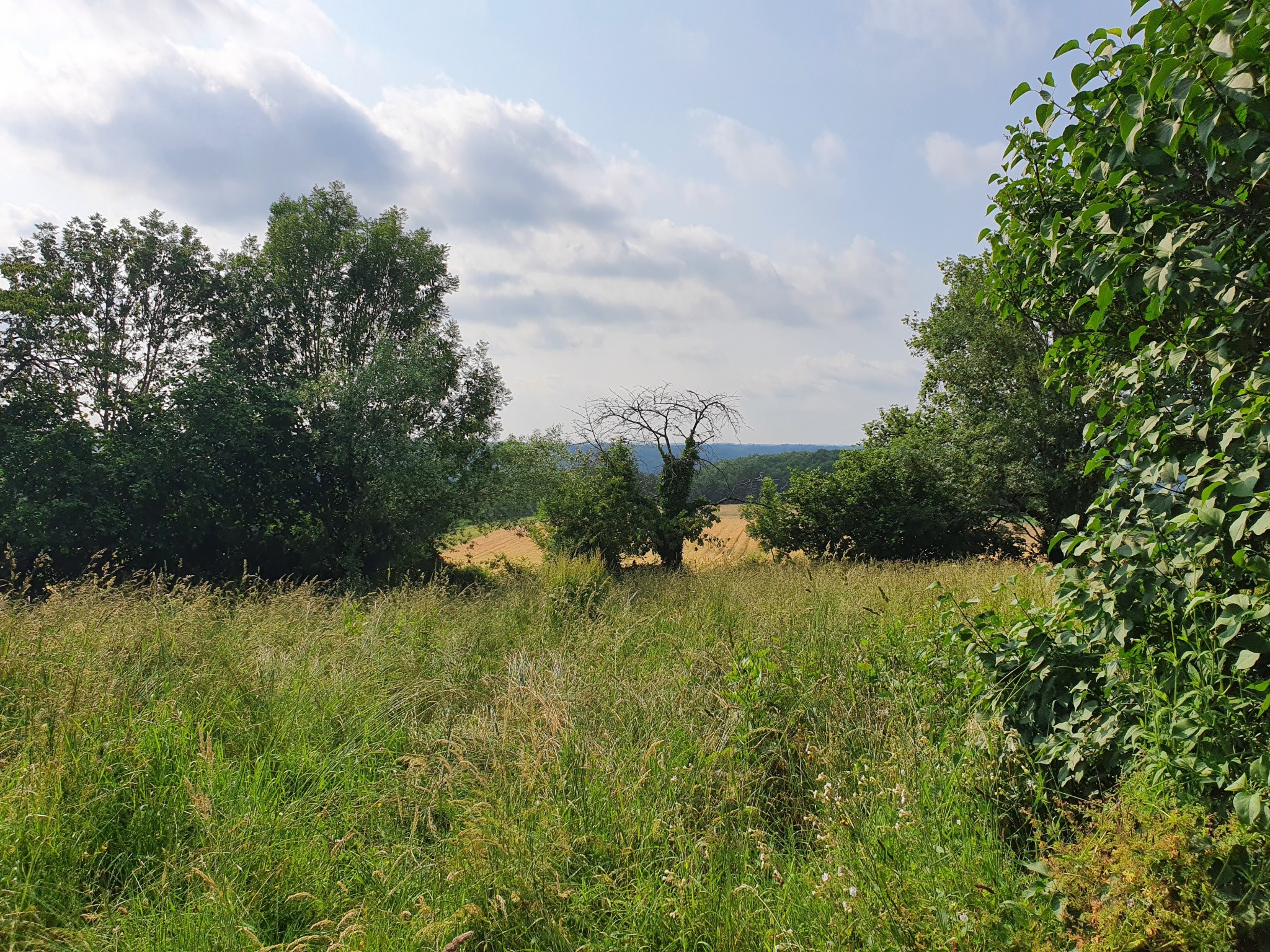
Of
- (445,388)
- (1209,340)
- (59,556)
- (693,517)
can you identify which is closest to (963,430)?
(693,517)

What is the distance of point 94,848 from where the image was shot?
2723 mm

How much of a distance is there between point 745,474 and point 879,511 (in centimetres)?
351

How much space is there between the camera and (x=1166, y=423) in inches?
88.7

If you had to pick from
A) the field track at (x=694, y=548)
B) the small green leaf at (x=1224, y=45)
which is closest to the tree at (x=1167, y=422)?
the small green leaf at (x=1224, y=45)

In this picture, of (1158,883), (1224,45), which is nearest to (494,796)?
(1158,883)

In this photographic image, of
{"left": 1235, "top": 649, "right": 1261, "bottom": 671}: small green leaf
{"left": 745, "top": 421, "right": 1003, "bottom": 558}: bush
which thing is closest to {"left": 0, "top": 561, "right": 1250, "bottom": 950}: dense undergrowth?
{"left": 1235, "top": 649, "right": 1261, "bottom": 671}: small green leaf

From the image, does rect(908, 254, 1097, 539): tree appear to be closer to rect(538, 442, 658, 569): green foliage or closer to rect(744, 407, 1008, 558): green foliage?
rect(744, 407, 1008, 558): green foliage

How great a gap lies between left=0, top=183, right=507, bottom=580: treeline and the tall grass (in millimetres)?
6974

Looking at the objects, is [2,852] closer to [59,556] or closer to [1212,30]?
[1212,30]

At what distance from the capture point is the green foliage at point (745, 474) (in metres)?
15.2

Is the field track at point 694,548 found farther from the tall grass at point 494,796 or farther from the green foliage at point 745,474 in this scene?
the tall grass at point 494,796

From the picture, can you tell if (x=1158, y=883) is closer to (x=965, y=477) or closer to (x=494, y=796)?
(x=494, y=796)

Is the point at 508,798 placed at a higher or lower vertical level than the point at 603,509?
lower

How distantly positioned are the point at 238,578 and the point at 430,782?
11429 mm
